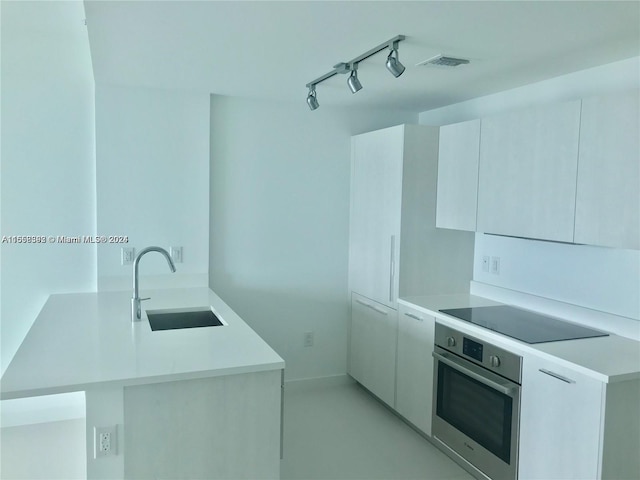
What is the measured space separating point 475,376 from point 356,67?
1720 millimetres

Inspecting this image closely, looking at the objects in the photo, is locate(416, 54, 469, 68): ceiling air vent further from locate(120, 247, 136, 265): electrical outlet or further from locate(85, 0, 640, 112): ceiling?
locate(120, 247, 136, 265): electrical outlet

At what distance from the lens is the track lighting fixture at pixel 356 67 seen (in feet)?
7.50

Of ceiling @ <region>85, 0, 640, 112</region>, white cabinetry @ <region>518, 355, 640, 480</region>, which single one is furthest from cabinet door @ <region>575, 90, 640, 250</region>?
white cabinetry @ <region>518, 355, 640, 480</region>

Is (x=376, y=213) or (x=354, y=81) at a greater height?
(x=354, y=81)

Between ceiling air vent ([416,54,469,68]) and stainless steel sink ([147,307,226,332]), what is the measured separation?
1.79m

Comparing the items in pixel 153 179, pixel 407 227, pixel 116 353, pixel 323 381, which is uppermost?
pixel 153 179

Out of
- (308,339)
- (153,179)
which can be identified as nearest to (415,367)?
(308,339)

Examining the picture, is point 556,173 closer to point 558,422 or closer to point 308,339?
point 558,422

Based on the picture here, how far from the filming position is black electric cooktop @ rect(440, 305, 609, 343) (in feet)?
8.57

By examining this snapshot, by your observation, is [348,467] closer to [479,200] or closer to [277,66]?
[479,200]

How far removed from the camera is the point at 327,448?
129 inches

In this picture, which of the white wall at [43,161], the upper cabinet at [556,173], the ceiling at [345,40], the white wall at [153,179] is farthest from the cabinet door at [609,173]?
the white wall at [43,161]

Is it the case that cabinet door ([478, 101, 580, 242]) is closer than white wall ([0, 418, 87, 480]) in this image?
Yes

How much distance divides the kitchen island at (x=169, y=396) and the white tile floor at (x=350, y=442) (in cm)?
106
